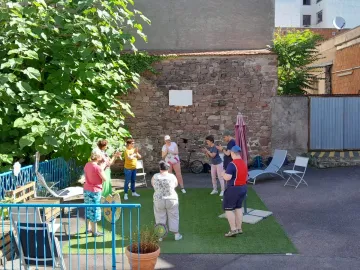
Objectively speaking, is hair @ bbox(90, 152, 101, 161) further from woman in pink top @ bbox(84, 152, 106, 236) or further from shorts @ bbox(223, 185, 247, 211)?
shorts @ bbox(223, 185, 247, 211)

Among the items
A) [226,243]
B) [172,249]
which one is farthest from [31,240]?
[226,243]

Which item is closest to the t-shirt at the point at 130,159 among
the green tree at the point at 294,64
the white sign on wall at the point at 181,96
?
the white sign on wall at the point at 181,96

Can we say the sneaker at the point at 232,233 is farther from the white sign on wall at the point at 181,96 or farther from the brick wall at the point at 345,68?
the brick wall at the point at 345,68

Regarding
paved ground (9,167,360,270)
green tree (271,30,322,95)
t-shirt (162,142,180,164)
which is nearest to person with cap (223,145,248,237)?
paved ground (9,167,360,270)

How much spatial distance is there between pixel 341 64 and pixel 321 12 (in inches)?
651

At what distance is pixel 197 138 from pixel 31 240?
989cm

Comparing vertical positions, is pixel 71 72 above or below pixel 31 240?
above

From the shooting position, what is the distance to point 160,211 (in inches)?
291

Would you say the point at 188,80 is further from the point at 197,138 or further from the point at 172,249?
the point at 172,249

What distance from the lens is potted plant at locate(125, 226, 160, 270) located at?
574cm

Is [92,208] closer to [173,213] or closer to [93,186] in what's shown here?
[93,186]

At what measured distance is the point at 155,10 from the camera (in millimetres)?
15180

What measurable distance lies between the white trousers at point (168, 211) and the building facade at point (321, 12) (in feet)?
88.7

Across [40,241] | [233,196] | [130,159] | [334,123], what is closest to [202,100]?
[130,159]
